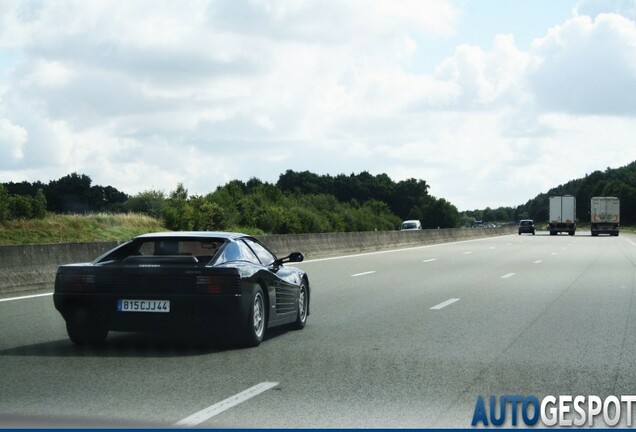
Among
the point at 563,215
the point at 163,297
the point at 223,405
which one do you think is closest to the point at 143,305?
the point at 163,297

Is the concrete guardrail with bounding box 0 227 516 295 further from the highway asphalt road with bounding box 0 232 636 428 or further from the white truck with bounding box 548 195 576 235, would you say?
the white truck with bounding box 548 195 576 235

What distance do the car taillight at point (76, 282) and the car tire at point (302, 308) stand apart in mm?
3012

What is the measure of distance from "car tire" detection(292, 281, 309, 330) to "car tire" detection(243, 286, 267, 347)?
144 centimetres

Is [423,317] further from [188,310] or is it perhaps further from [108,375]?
[108,375]

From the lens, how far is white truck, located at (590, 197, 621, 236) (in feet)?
265

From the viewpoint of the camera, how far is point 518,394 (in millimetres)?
7934

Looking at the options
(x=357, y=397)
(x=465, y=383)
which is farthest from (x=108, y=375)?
(x=465, y=383)

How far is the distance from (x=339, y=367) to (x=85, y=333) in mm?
3068

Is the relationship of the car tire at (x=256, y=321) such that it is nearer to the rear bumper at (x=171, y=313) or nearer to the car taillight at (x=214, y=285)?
the rear bumper at (x=171, y=313)

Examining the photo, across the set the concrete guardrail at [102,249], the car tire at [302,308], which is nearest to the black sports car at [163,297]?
the car tire at [302,308]

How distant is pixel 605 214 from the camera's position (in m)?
81.1

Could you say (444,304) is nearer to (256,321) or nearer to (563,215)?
(256,321)

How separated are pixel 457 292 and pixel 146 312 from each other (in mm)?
9647

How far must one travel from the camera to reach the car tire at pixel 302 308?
12.5 metres
